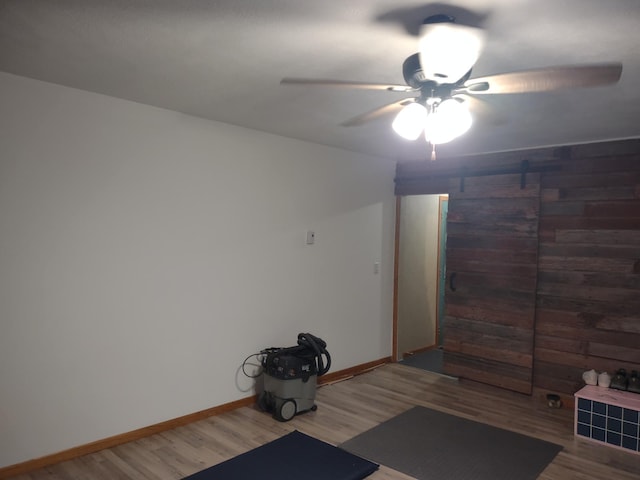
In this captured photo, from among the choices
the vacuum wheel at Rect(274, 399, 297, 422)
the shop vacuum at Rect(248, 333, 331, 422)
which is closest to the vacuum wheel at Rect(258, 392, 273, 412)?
the shop vacuum at Rect(248, 333, 331, 422)

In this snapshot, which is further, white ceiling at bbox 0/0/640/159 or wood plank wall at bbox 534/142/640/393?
wood plank wall at bbox 534/142/640/393

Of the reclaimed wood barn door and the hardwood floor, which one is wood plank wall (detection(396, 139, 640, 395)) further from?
the hardwood floor

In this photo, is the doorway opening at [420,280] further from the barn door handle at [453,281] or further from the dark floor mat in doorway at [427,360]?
the barn door handle at [453,281]

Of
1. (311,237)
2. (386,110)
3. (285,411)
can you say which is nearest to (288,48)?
(386,110)

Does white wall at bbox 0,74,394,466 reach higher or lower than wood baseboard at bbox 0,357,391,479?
higher

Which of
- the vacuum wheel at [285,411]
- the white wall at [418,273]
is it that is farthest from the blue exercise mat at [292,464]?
the white wall at [418,273]

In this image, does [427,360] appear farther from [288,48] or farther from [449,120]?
[288,48]

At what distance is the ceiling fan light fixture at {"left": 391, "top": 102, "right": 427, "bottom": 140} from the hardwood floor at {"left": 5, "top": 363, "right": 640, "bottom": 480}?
2.13 metres

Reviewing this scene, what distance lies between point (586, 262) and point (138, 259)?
3690mm

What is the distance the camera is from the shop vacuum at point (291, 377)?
3.57 meters

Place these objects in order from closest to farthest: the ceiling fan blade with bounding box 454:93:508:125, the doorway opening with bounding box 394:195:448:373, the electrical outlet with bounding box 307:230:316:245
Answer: the ceiling fan blade with bounding box 454:93:508:125 → the electrical outlet with bounding box 307:230:316:245 → the doorway opening with bounding box 394:195:448:373

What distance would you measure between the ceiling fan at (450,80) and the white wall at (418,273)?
336cm

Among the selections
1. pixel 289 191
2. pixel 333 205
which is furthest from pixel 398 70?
pixel 333 205

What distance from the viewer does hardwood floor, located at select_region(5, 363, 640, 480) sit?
2.83 meters
